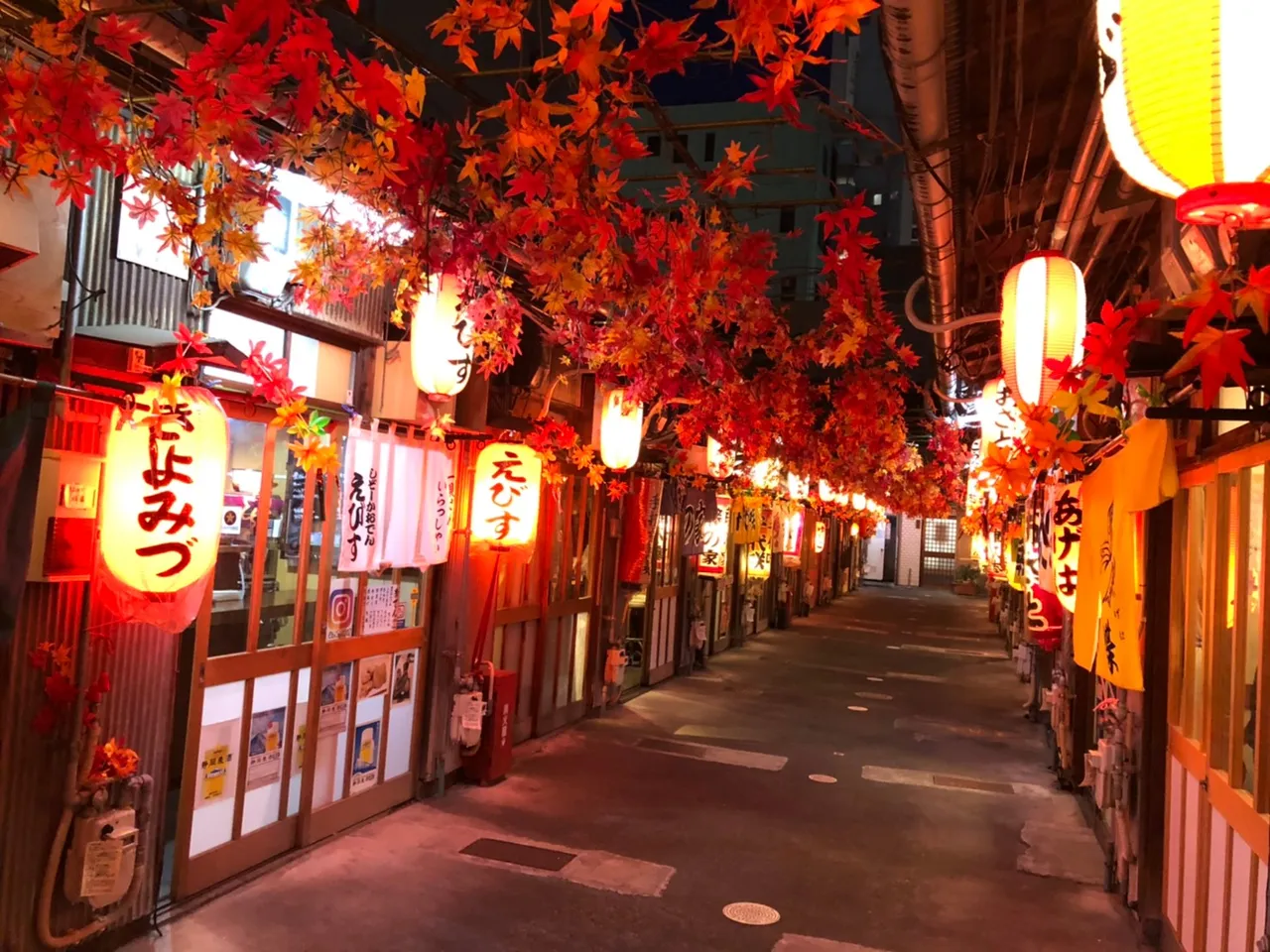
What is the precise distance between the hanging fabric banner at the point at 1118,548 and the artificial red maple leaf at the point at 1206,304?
2558mm

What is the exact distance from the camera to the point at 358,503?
8.38m

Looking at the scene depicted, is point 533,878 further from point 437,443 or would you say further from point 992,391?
point 992,391

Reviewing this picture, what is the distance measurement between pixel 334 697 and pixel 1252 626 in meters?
7.97

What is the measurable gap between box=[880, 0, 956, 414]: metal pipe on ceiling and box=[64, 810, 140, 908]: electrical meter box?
23.8 ft

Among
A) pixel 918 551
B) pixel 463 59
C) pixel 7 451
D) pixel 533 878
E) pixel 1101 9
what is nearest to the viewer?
pixel 1101 9

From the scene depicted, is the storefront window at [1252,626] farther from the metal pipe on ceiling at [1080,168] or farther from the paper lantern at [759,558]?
the paper lantern at [759,558]

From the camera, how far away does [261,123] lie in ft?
25.1

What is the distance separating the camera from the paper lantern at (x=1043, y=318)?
6.79m

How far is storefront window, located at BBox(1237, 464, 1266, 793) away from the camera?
5.67 m

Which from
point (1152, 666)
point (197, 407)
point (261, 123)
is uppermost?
point (261, 123)

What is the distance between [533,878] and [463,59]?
7132 mm

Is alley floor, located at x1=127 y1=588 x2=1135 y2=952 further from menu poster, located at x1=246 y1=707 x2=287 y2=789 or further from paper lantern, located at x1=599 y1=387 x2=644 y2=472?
paper lantern, located at x1=599 y1=387 x2=644 y2=472

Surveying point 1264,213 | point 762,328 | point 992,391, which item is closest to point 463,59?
point 1264,213

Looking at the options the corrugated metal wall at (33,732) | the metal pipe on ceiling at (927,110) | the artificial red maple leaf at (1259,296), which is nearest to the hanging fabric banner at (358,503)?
the corrugated metal wall at (33,732)
